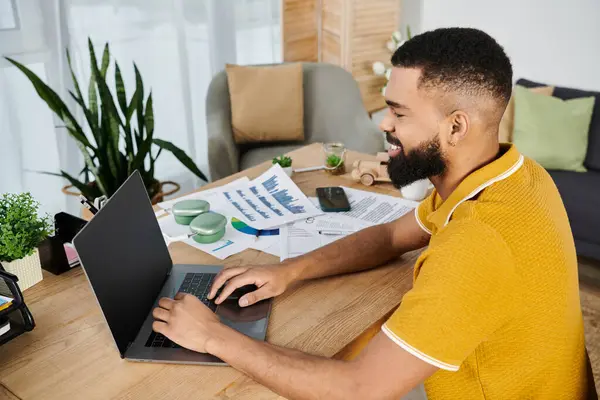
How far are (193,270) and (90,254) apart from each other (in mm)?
379

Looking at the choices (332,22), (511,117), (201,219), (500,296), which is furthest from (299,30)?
(500,296)

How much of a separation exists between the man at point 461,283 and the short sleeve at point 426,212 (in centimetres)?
17

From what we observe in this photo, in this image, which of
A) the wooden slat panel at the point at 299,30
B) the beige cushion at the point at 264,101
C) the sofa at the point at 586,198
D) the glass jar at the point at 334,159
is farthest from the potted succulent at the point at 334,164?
the wooden slat panel at the point at 299,30

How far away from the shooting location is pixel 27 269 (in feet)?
3.95

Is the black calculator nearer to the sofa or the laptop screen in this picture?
the laptop screen

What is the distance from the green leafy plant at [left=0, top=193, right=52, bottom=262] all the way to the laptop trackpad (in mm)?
439

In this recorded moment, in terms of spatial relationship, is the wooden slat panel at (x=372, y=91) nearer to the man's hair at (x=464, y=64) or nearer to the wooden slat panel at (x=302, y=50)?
the wooden slat panel at (x=302, y=50)

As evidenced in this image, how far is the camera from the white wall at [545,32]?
3293 mm

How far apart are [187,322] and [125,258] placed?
0.18 metres

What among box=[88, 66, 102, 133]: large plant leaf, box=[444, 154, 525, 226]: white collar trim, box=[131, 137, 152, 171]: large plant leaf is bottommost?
box=[131, 137, 152, 171]: large plant leaf

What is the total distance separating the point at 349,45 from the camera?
12.4ft

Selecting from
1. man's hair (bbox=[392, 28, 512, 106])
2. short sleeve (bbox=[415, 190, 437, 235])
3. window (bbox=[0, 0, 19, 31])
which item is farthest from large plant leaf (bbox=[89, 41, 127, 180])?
man's hair (bbox=[392, 28, 512, 106])

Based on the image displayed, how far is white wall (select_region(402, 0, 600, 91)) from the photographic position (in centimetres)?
329

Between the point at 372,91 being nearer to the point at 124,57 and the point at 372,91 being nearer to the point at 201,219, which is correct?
the point at 124,57
